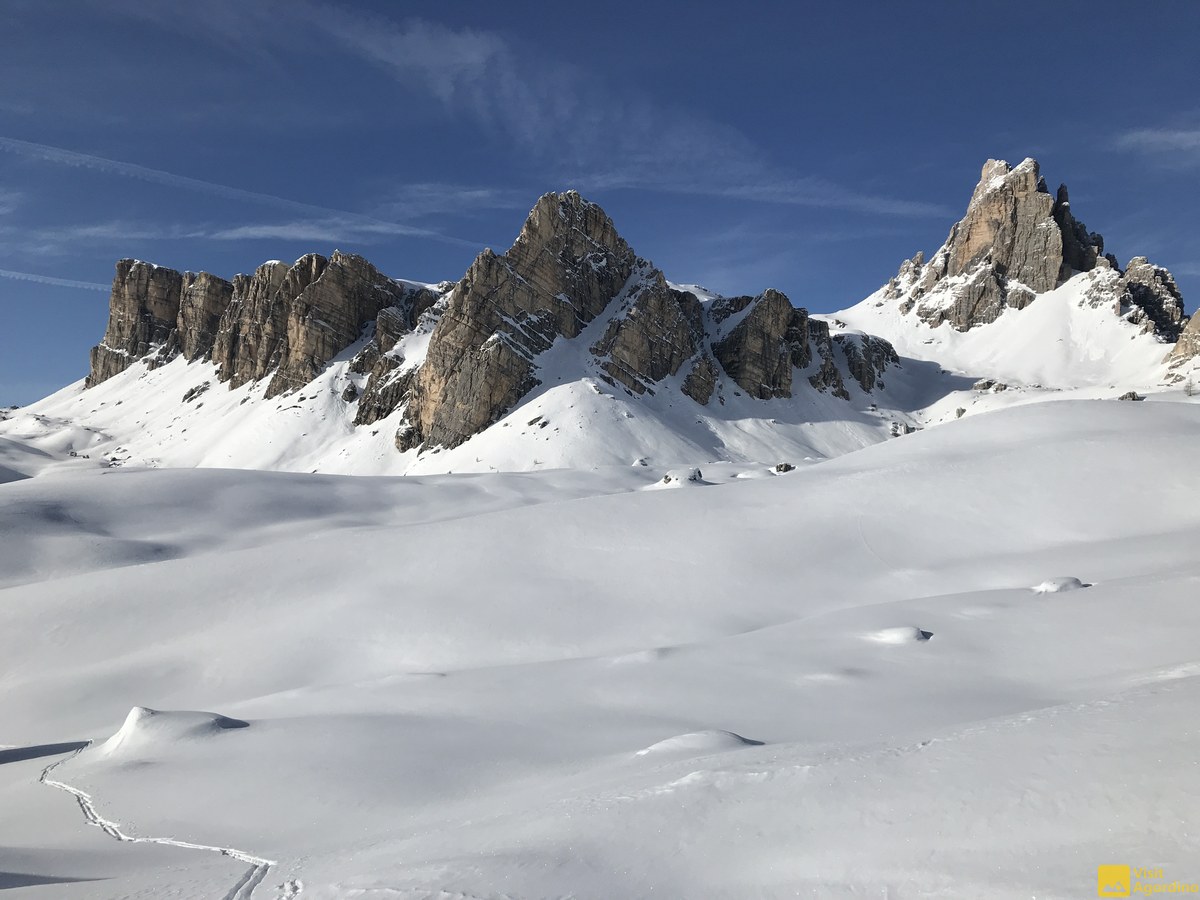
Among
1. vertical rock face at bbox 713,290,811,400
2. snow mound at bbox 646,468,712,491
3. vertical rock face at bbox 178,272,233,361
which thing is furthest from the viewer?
vertical rock face at bbox 178,272,233,361

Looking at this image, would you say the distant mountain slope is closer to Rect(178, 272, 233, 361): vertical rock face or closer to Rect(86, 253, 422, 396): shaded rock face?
Rect(86, 253, 422, 396): shaded rock face

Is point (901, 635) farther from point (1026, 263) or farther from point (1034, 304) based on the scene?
point (1026, 263)

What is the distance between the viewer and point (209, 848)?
655 centimetres

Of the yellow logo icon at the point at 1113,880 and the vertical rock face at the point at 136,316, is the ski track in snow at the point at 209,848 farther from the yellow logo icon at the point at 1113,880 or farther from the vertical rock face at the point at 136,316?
the vertical rock face at the point at 136,316

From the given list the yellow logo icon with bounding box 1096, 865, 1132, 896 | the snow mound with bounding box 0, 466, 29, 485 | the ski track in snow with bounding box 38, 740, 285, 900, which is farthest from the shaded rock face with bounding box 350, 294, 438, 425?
the yellow logo icon with bounding box 1096, 865, 1132, 896

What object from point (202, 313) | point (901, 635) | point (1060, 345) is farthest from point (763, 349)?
point (202, 313)

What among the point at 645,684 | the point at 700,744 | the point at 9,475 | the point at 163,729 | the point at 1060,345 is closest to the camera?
the point at 700,744

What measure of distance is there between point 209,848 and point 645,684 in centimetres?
655

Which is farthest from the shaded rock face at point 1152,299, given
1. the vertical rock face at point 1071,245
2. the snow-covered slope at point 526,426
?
the snow-covered slope at point 526,426

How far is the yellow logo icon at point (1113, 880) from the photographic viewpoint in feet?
12.2

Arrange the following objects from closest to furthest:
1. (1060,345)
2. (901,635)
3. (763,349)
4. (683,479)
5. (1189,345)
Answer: (901,635) < (683,479) < (1189,345) < (763,349) < (1060,345)

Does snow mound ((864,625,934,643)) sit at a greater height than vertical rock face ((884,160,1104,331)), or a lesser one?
lesser

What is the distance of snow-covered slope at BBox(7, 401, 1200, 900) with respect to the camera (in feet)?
15.9

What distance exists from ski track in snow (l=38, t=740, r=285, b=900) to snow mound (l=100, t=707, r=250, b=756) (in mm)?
849
